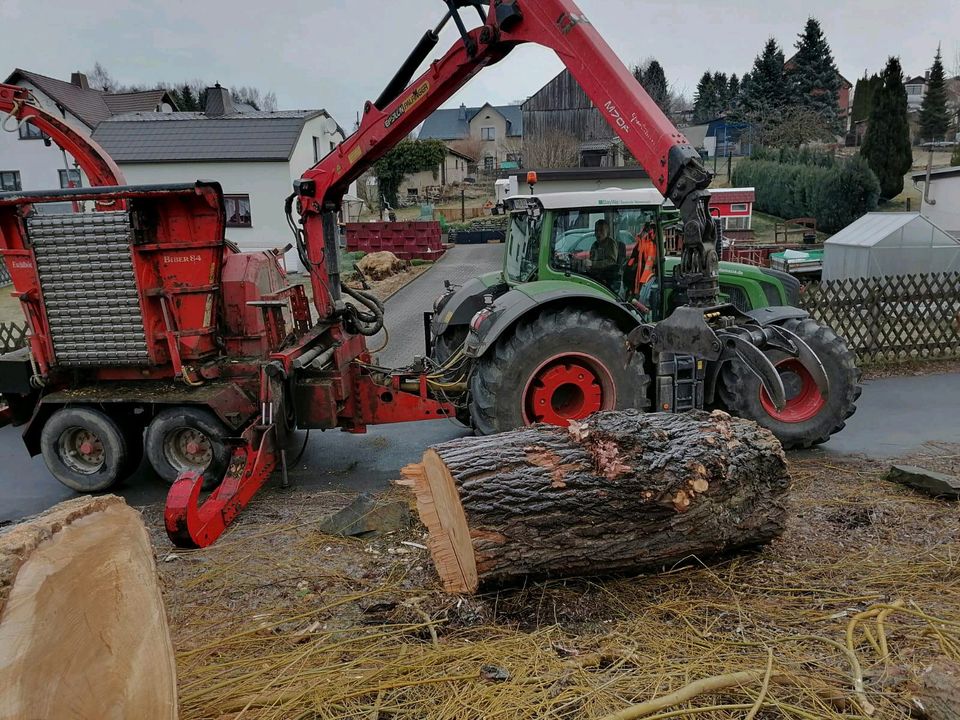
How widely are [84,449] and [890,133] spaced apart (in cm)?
3133

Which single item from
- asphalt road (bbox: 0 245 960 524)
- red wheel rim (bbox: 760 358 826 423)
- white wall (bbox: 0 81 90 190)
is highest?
white wall (bbox: 0 81 90 190)

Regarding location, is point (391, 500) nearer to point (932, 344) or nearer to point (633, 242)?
point (633, 242)

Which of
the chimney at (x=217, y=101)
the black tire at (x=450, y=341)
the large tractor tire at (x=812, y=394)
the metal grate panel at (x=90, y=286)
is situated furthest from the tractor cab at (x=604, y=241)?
the chimney at (x=217, y=101)

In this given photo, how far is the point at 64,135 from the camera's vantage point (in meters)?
7.24

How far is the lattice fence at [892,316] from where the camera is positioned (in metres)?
9.76

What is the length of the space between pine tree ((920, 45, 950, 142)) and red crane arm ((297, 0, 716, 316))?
44676 millimetres

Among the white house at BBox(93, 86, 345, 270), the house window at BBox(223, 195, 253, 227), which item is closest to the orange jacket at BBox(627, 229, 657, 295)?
the white house at BBox(93, 86, 345, 270)

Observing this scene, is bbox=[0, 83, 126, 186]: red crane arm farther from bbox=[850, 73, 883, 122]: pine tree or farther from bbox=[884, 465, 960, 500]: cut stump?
bbox=[850, 73, 883, 122]: pine tree

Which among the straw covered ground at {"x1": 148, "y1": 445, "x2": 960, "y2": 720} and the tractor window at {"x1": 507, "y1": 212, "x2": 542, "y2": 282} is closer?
the straw covered ground at {"x1": 148, "y1": 445, "x2": 960, "y2": 720}

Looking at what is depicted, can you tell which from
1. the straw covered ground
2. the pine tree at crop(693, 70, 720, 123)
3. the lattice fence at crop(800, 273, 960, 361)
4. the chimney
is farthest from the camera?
the pine tree at crop(693, 70, 720, 123)

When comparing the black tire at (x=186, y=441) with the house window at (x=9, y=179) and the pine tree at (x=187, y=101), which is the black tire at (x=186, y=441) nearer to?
the house window at (x=9, y=179)

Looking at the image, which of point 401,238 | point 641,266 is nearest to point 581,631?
point 641,266

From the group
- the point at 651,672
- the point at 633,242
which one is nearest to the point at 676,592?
the point at 651,672

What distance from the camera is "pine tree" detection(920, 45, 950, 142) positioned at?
4097cm
